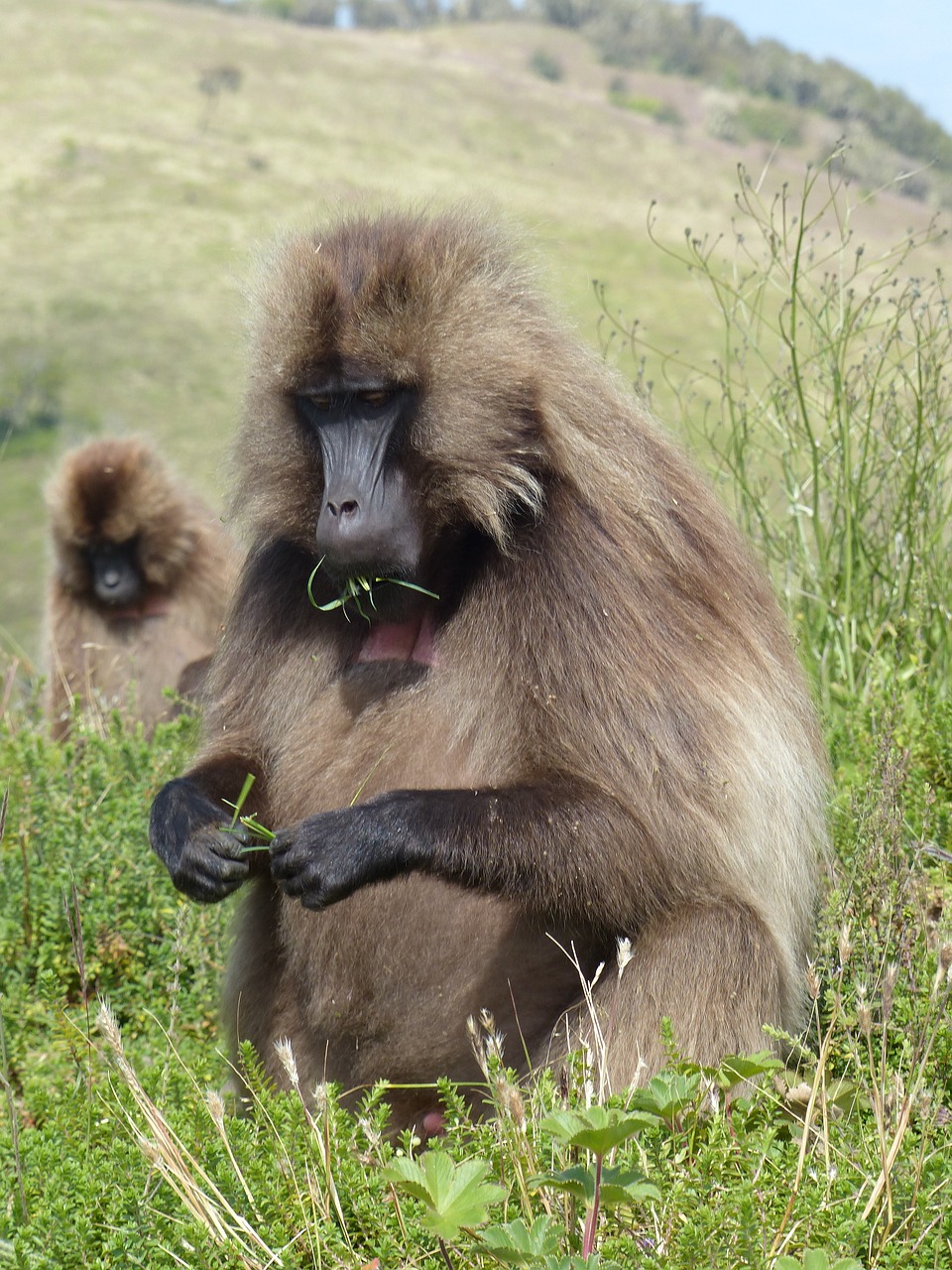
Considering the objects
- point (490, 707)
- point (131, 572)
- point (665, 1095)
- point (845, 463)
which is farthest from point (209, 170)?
point (665, 1095)

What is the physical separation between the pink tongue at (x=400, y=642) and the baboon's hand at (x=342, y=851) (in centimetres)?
54

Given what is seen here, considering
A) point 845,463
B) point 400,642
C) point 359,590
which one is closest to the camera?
point 359,590

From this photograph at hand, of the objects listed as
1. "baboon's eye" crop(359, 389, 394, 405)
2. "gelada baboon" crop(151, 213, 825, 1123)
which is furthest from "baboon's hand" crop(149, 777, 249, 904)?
"baboon's eye" crop(359, 389, 394, 405)

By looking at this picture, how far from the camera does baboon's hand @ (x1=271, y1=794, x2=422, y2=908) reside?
2.93 m

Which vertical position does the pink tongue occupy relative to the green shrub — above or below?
below

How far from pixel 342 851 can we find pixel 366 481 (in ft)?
2.77

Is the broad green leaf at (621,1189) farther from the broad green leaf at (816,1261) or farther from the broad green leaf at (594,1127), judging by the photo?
the broad green leaf at (816,1261)

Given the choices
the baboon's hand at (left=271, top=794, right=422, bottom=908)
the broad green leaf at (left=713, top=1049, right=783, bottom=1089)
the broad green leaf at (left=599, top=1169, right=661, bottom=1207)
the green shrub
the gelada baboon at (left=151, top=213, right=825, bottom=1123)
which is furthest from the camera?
the green shrub

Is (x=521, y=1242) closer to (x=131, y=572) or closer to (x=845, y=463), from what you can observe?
(x=845, y=463)

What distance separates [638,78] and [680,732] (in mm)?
93370

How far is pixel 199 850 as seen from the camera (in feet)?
10.5

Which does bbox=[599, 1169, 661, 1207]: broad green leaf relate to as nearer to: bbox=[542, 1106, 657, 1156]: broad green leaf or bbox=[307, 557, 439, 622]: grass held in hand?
A: bbox=[542, 1106, 657, 1156]: broad green leaf

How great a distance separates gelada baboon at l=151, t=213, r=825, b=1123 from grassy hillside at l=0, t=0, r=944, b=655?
21651mm

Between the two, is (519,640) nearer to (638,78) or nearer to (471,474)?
(471,474)
